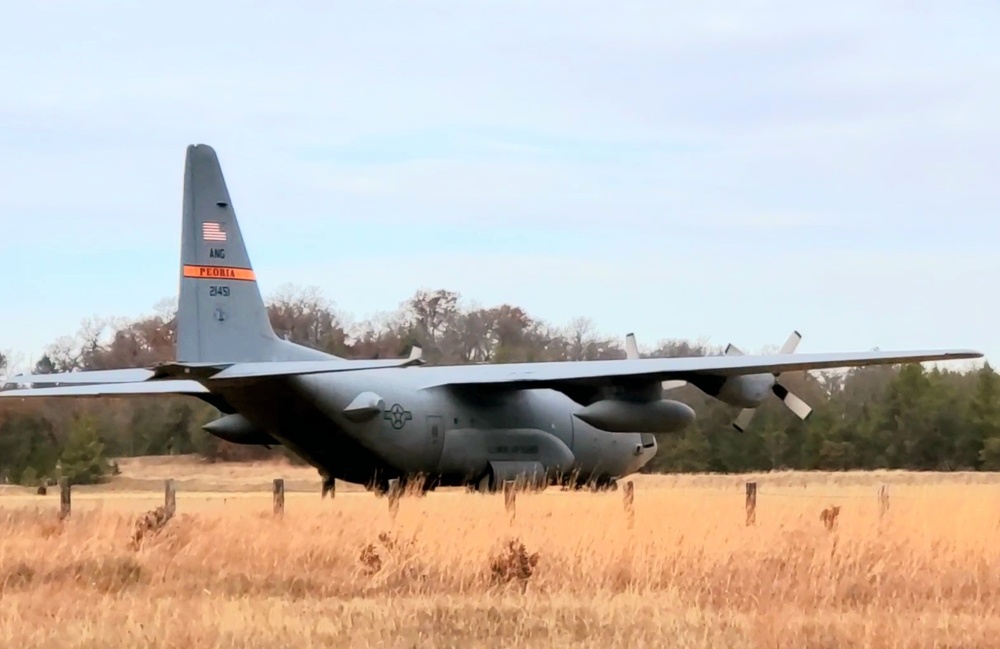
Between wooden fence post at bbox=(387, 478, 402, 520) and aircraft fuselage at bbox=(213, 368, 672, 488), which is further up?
aircraft fuselage at bbox=(213, 368, 672, 488)

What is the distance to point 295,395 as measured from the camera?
24578mm

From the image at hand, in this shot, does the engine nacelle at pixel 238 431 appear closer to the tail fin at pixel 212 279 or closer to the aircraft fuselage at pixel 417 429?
the aircraft fuselage at pixel 417 429

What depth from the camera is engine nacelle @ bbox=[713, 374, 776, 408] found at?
1027 inches

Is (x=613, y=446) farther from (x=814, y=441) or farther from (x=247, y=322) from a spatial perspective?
(x=814, y=441)

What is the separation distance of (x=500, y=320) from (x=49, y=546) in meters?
50.0

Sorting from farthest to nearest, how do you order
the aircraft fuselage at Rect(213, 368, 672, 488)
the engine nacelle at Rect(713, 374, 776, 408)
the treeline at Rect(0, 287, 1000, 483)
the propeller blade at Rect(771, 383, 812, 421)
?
the treeline at Rect(0, 287, 1000, 483)
the engine nacelle at Rect(713, 374, 776, 408)
the propeller blade at Rect(771, 383, 812, 421)
the aircraft fuselage at Rect(213, 368, 672, 488)

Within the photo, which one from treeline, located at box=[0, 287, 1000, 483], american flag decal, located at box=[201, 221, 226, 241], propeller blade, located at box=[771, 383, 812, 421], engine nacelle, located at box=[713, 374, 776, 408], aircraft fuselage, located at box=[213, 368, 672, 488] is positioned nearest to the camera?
american flag decal, located at box=[201, 221, 226, 241]

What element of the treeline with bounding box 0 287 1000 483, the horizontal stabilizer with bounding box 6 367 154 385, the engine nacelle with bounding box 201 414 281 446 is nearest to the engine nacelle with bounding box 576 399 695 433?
the engine nacelle with bounding box 201 414 281 446

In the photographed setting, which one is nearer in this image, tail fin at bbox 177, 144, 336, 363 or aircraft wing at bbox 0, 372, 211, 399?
tail fin at bbox 177, 144, 336, 363

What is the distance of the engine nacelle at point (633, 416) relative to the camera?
2617 centimetres

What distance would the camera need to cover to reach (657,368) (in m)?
25.1

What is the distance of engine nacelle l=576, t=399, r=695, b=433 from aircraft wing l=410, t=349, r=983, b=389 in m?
0.48

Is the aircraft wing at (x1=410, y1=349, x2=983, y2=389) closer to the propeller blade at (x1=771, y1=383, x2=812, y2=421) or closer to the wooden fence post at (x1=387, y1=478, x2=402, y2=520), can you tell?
the propeller blade at (x1=771, y1=383, x2=812, y2=421)

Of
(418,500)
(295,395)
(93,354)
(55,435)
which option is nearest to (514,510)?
(418,500)
